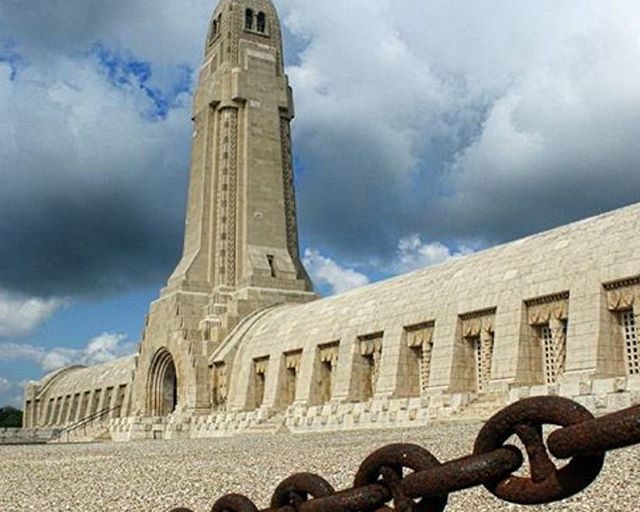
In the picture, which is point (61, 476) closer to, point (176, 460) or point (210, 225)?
point (176, 460)

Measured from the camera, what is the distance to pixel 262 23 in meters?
41.5

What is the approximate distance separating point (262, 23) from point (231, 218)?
424 inches

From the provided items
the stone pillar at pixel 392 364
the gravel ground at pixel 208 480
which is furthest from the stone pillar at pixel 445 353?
the gravel ground at pixel 208 480

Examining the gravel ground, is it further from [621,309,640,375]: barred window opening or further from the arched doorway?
the arched doorway

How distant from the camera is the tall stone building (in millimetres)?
19469

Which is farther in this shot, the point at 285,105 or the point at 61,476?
the point at 285,105

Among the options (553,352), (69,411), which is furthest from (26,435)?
(553,352)

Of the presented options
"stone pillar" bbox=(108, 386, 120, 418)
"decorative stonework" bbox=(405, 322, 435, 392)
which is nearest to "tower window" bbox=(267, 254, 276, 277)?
"decorative stonework" bbox=(405, 322, 435, 392)

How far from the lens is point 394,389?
24.7 meters

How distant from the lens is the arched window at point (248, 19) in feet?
134

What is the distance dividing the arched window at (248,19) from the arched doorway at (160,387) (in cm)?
1675

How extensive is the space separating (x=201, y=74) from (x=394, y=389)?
23.7 meters

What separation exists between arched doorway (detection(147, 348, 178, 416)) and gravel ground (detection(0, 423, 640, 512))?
2225 centimetres

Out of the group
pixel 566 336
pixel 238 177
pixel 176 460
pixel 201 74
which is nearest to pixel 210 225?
pixel 238 177
